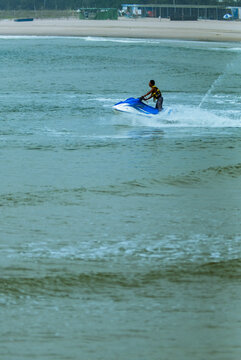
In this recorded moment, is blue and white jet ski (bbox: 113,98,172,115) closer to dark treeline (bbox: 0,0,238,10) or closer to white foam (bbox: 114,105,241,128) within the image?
white foam (bbox: 114,105,241,128)

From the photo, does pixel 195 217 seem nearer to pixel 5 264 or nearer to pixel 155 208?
pixel 155 208

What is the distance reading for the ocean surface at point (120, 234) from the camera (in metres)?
9.76

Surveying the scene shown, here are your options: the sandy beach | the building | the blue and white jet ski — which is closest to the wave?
the blue and white jet ski

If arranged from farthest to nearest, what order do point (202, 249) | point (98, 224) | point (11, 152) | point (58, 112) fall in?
point (58, 112) < point (11, 152) < point (98, 224) < point (202, 249)

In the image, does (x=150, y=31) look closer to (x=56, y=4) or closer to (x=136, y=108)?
(x=56, y=4)

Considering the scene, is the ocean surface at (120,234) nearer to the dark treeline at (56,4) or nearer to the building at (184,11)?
the building at (184,11)

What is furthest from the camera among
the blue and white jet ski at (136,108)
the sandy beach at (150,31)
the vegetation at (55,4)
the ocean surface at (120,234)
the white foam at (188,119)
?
the vegetation at (55,4)

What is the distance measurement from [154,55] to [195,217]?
5711 cm

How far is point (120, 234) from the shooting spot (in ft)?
45.9

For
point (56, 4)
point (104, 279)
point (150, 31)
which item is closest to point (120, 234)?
point (104, 279)

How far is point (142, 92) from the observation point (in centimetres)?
4016

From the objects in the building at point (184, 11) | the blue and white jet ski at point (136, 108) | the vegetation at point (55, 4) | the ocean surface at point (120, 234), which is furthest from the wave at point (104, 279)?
the vegetation at point (55, 4)

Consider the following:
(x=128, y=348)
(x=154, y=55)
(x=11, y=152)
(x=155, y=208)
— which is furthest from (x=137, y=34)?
(x=128, y=348)

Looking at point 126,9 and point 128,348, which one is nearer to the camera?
point 128,348
